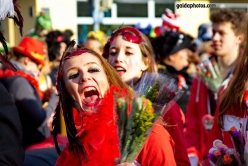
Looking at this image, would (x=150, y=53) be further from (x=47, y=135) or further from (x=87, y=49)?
(x=47, y=135)

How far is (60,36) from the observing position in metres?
9.20

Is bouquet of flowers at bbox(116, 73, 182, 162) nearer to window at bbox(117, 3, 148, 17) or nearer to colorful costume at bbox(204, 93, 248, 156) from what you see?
colorful costume at bbox(204, 93, 248, 156)

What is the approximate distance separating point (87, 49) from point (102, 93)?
356 mm

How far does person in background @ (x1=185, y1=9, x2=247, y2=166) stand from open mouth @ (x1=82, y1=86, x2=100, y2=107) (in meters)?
2.46

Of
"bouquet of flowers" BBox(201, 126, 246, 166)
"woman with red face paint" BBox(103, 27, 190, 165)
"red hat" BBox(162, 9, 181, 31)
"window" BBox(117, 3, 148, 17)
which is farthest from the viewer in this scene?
"window" BBox(117, 3, 148, 17)

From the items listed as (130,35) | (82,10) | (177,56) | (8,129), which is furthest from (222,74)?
(82,10)

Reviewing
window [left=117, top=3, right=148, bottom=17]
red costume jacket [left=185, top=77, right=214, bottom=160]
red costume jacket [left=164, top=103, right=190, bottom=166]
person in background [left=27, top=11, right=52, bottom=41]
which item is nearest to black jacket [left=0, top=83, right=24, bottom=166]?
red costume jacket [left=164, top=103, right=190, bottom=166]

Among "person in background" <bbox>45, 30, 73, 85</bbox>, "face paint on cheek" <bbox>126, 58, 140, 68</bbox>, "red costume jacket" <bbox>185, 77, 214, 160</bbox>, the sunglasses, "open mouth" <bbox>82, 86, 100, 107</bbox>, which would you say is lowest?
"red costume jacket" <bbox>185, 77, 214, 160</bbox>

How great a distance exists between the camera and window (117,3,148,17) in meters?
17.2

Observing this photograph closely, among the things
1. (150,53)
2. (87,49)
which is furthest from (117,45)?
(87,49)

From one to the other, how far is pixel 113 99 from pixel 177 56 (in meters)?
4.10

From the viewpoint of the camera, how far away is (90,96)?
3367 millimetres

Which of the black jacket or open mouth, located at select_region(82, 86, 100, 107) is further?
open mouth, located at select_region(82, 86, 100, 107)

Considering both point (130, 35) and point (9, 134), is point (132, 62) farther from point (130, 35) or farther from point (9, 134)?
point (9, 134)
